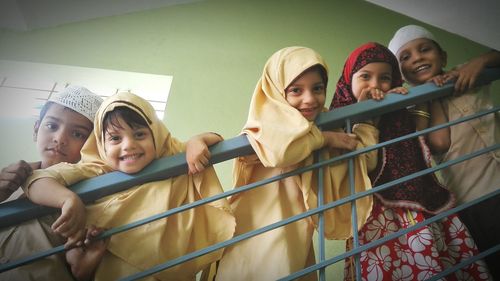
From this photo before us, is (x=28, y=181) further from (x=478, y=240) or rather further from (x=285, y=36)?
(x=285, y=36)

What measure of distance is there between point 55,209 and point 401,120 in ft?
3.52

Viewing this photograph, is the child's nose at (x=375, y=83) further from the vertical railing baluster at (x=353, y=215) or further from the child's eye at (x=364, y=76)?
the vertical railing baluster at (x=353, y=215)

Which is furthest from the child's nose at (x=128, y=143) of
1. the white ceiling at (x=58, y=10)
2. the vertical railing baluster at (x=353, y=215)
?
the white ceiling at (x=58, y=10)

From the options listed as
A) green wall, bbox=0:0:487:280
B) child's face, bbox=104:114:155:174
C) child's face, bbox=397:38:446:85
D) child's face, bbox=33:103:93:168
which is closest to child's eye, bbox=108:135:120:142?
child's face, bbox=104:114:155:174

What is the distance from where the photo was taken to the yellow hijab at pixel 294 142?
3.17 feet

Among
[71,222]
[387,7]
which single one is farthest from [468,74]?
[71,222]

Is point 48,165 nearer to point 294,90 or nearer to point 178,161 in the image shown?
point 178,161

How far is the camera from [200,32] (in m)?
2.71

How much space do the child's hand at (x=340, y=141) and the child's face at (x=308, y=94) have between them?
0.07 meters

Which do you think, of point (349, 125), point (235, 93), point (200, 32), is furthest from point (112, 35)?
point (349, 125)

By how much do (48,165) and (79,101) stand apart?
252mm

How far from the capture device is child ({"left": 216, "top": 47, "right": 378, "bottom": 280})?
98cm

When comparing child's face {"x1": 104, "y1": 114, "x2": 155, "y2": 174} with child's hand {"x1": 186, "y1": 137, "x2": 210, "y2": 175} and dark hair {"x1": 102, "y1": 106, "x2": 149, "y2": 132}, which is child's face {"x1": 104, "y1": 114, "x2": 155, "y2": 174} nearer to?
dark hair {"x1": 102, "y1": 106, "x2": 149, "y2": 132}

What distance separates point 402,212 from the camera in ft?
3.68
